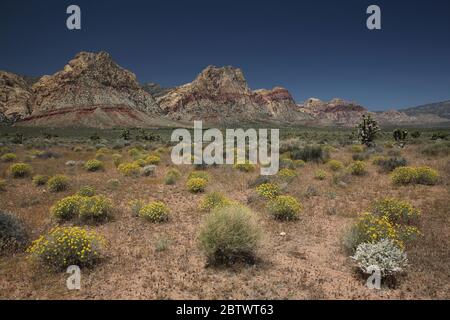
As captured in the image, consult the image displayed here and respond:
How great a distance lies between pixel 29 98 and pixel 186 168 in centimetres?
12891

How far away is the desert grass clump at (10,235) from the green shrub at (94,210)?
1.83m

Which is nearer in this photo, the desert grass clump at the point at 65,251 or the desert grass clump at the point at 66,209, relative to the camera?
the desert grass clump at the point at 65,251

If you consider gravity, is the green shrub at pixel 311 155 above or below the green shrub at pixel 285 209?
above

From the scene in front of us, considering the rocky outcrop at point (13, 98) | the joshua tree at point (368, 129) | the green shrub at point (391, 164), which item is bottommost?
the green shrub at point (391, 164)

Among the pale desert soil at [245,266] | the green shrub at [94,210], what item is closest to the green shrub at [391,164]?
the pale desert soil at [245,266]

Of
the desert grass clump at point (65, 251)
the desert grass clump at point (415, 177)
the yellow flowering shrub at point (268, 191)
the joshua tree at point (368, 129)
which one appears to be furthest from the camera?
the joshua tree at point (368, 129)

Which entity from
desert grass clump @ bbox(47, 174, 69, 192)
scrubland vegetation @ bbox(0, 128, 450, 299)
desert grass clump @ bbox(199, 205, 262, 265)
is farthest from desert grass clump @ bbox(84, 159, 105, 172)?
desert grass clump @ bbox(199, 205, 262, 265)

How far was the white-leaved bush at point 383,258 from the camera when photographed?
19.9 feet

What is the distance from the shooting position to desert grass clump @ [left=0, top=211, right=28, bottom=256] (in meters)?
7.65

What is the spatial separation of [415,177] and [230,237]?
34.4 feet

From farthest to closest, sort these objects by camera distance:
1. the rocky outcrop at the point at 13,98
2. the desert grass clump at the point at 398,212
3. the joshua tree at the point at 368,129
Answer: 1. the rocky outcrop at the point at 13,98
2. the joshua tree at the point at 368,129
3. the desert grass clump at the point at 398,212

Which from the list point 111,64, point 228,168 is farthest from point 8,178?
point 111,64

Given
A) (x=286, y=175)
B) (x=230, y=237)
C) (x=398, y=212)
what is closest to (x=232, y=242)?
(x=230, y=237)

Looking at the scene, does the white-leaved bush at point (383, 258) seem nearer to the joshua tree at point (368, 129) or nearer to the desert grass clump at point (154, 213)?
the desert grass clump at point (154, 213)
